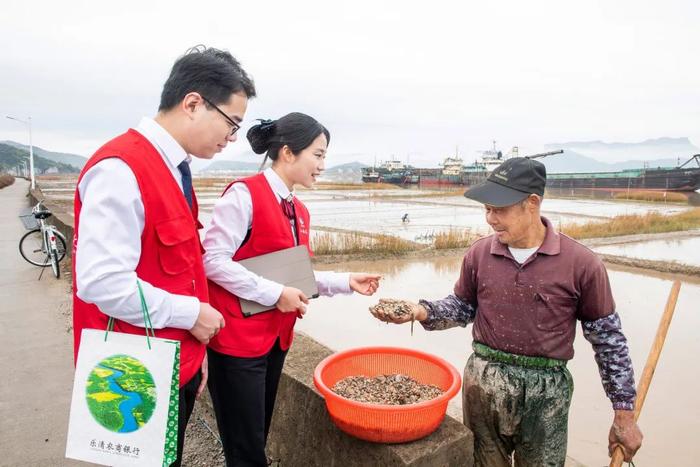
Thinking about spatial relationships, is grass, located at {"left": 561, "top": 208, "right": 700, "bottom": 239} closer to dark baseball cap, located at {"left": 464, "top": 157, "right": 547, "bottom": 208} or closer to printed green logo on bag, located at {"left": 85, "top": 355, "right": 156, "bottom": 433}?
dark baseball cap, located at {"left": 464, "top": 157, "right": 547, "bottom": 208}

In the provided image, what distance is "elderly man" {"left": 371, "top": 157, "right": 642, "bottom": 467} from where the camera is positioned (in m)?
1.72

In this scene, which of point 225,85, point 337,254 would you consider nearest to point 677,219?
point 337,254

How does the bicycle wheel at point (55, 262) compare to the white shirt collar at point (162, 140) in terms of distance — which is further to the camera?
the bicycle wheel at point (55, 262)

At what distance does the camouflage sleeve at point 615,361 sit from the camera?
171 centimetres

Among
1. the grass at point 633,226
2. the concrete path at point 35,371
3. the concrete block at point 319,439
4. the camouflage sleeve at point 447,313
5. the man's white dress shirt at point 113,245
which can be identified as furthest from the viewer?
the grass at point 633,226

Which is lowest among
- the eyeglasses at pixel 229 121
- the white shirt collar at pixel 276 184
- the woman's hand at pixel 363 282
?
the woman's hand at pixel 363 282

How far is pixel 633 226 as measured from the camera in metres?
14.1

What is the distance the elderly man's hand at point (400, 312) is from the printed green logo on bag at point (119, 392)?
1.04 m

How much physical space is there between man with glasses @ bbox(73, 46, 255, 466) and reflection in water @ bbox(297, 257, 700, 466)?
2.69 m

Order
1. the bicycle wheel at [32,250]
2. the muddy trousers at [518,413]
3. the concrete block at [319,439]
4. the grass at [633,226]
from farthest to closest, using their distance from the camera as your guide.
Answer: the grass at [633,226], the bicycle wheel at [32,250], the muddy trousers at [518,413], the concrete block at [319,439]

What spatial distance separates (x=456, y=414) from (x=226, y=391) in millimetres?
2175

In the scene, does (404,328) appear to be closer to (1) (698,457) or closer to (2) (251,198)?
(1) (698,457)

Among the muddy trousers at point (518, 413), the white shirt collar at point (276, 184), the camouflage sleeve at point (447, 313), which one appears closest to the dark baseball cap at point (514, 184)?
the camouflage sleeve at point (447, 313)

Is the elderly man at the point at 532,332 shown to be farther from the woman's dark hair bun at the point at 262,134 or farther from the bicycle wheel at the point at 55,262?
the bicycle wheel at the point at 55,262
